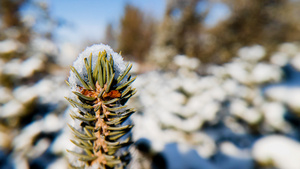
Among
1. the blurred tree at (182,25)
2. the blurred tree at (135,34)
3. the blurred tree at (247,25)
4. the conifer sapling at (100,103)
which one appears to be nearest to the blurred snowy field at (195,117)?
the conifer sapling at (100,103)

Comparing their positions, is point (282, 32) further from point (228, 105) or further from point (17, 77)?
point (17, 77)

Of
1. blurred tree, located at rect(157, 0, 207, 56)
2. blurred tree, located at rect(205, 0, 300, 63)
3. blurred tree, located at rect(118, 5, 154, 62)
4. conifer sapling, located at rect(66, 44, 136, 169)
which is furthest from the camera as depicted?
blurred tree, located at rect(118, 5, 154, 62)

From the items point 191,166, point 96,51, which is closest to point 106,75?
point 96,51

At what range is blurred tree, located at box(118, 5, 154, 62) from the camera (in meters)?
9.98

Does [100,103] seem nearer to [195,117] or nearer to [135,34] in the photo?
[195,117]

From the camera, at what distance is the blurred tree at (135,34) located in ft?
32.7

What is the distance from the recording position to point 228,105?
12.5 ft

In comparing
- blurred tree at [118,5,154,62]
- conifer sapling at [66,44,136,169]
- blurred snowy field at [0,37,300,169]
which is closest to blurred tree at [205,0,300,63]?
blurred snowy field at [0,37,300,169]

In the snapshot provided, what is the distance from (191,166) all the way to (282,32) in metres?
9.59

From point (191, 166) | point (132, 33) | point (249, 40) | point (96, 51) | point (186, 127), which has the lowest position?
point (191, 166)

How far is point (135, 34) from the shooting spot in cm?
1025

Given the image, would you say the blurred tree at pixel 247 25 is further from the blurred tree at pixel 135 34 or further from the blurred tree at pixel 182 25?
the blurred tree at pixel 135 34

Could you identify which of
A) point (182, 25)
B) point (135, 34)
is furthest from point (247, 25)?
point (135, 34)

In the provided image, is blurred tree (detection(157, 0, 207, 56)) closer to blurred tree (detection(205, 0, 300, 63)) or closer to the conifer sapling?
blurred tree (detection(205, 0, 300, 63))
